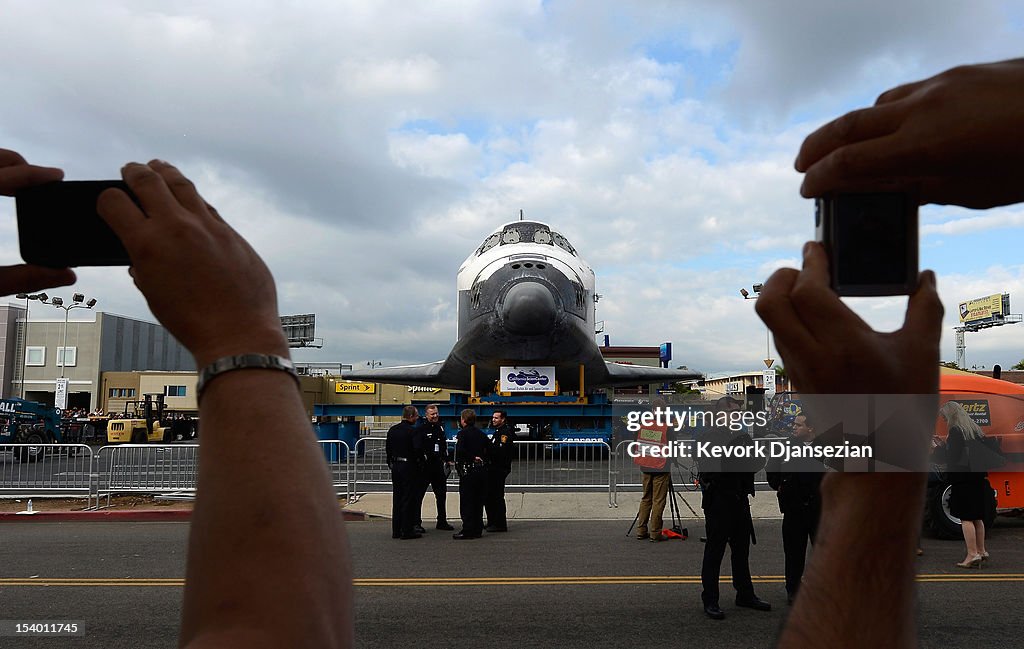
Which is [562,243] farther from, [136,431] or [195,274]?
[195,274]

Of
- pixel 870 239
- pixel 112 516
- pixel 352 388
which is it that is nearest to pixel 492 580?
pixel 870 239

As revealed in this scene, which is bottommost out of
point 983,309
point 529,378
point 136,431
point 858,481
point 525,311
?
point 136,431

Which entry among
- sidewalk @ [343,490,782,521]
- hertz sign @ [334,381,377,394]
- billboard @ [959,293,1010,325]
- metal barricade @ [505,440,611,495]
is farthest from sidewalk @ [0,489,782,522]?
billboard @ [959,293,1010,325]

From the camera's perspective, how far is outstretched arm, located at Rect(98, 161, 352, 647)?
0.88 meters

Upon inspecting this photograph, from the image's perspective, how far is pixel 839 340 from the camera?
3.14ft

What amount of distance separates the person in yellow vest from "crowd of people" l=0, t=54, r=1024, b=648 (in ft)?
28.2

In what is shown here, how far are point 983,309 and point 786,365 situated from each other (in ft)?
331

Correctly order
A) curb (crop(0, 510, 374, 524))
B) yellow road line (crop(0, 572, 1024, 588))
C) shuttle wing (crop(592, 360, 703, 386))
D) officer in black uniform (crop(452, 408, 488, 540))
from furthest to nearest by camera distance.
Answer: shuttle wing (crop(592, 360, 703, 386)) → curb (crop(0, 510, 374, 524)) → officer in black uniform (crop(452, 408, 488, 540)) → yellow road line (crop(0, 572, 1024, 588))

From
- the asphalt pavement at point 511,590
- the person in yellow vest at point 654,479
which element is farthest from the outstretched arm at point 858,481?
the person in yellow vest at point 654,479

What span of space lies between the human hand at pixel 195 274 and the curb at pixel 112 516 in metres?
11.1

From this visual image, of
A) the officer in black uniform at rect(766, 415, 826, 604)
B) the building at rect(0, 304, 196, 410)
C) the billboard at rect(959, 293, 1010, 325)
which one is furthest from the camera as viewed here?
the billboard at rect(959, 293, 1010, 325)

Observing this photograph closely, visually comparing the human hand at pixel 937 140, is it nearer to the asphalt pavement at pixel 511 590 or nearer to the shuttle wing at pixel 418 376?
the asphalt pavement at pixel 511 590

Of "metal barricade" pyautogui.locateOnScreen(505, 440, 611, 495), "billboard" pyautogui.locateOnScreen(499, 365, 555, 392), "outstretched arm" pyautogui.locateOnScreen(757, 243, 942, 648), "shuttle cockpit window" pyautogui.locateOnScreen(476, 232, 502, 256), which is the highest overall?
"shuttle cockpit window" pyautogui.locateOnScreen(476, 232, 502, 256)

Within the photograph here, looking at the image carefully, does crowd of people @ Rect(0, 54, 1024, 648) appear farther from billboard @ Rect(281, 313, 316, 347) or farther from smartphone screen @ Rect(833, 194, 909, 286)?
billboard @ Rect(281, 313, 316, 347)
